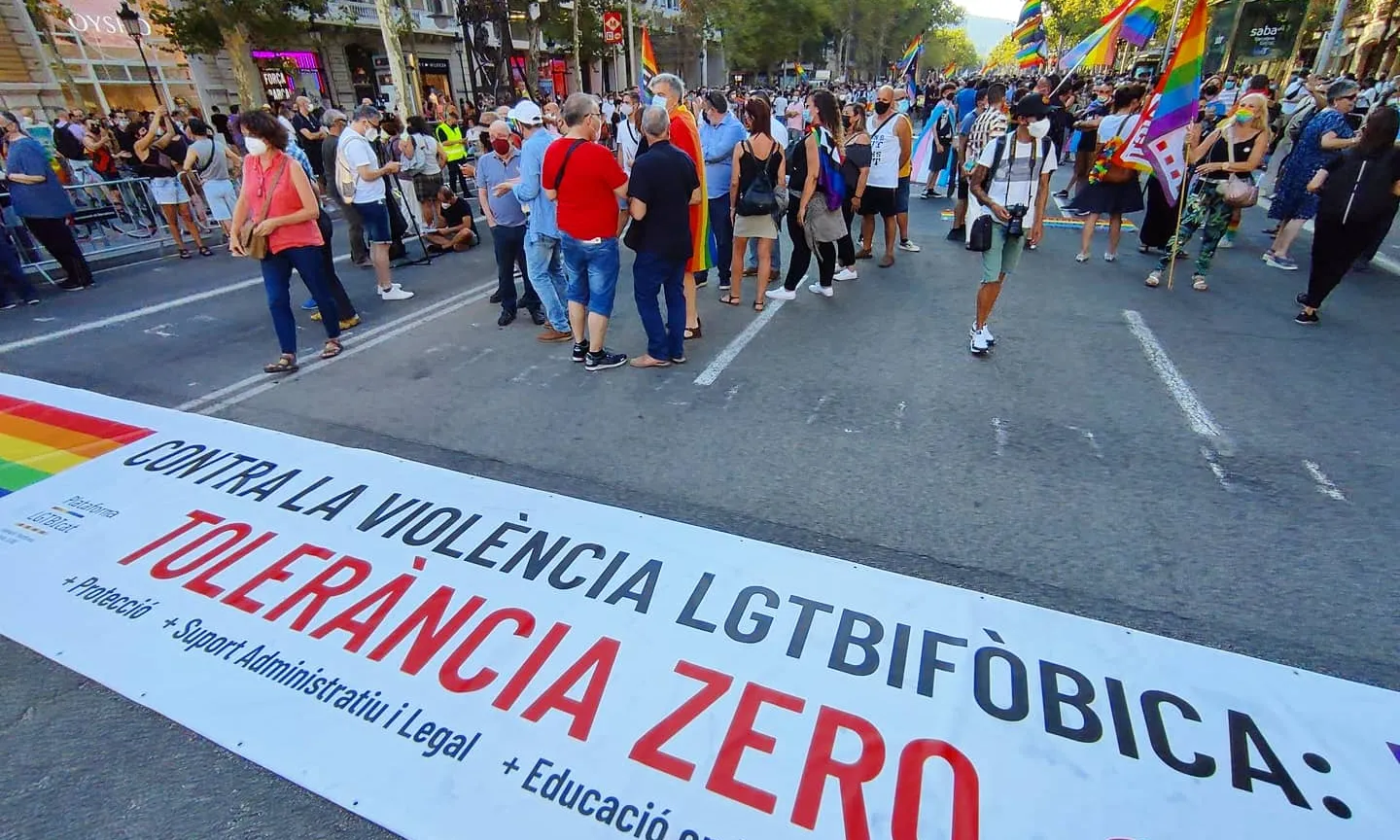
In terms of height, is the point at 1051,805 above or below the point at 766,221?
below

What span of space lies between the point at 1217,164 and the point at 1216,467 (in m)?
4.09

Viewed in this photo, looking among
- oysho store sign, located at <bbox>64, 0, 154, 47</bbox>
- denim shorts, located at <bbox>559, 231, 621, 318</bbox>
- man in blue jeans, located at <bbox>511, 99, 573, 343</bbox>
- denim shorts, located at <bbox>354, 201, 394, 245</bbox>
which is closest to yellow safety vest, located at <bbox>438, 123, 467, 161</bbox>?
denim shorts, located at <bbox>354, 201, 394, 245</bbox>

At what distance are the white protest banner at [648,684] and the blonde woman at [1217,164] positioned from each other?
17.8 feet

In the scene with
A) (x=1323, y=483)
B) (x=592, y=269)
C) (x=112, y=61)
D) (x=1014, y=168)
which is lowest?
(x=1323, y=483)

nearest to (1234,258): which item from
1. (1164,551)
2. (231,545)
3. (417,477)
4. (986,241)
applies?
(986,241)

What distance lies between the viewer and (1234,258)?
744 centimetres

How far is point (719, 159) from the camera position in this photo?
6.00 m

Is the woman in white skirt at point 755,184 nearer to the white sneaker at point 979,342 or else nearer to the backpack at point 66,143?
the white sneaker at point 979,342

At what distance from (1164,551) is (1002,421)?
1.31 m

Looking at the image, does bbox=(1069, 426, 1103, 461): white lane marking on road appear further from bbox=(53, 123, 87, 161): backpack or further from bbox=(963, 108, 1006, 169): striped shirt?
bbox=(53, 123, 87, 161): backpack

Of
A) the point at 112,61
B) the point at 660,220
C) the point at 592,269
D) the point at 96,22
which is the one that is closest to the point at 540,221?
the point at 592,269

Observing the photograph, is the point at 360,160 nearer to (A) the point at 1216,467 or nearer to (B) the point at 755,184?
(B) the point at 755,184

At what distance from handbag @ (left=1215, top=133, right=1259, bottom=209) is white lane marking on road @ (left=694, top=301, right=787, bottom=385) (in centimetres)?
421

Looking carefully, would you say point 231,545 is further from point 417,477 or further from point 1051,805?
point 1051,805
